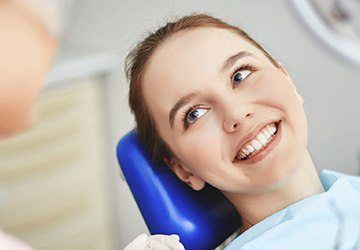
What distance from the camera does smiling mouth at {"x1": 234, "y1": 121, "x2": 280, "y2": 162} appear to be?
0.89 meters

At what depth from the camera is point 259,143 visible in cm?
89

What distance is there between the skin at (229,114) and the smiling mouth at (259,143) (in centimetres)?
1

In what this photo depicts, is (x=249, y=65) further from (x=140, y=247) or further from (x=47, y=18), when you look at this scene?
(x=47, y=18)

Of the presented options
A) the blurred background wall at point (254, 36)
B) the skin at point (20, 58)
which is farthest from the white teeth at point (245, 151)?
the skin at point (20, 58)

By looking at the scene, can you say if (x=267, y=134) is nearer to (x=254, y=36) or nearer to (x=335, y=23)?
(x=335, y=23)

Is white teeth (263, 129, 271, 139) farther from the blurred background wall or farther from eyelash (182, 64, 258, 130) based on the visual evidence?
the blurred background wall

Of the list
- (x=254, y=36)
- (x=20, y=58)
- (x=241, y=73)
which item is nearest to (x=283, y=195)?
(x=241, y=73)

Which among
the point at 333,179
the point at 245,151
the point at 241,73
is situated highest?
the point at 241,73

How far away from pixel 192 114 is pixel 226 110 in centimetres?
6

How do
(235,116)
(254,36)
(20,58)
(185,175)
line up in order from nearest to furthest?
(20,58) → (235,116) → (185,175) → (254,36)

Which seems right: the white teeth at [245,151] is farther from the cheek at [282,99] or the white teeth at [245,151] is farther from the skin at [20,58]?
the skin at [20,58]

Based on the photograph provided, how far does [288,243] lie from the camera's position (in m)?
0.90

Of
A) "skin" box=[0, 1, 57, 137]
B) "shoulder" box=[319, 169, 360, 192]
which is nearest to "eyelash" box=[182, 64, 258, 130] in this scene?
"shoulder" box=[319, 169, 360, 192]

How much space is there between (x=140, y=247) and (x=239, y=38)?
348 mm
